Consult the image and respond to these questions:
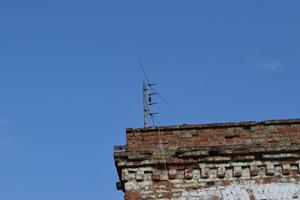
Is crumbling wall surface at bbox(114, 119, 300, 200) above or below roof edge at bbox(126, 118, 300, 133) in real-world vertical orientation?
below

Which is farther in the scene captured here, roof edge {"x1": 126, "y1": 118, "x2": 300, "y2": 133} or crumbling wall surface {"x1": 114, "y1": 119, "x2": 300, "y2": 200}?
roof edge {"x1": 126, "y1": 118, "x2": 300, "y2": 133}

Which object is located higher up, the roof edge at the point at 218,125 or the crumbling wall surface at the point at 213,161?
the roof edge at the point at 218,125

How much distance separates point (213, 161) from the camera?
30.7 feet

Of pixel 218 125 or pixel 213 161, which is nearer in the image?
pixel 213 161

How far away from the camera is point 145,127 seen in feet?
32.1

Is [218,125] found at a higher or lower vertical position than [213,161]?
higher

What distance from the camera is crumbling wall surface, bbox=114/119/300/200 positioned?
910 cm

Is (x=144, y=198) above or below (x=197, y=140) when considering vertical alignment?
below

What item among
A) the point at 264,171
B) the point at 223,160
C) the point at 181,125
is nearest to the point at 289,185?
the point at 264,171

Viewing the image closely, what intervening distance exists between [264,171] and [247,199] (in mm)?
564

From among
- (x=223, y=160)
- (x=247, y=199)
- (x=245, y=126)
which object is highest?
(x=245, y=126)

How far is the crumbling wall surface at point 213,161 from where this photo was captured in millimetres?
9102

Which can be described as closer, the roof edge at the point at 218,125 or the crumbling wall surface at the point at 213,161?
the crumbling wall surface at the point at 213,161

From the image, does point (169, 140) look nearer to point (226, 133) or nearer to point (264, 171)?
point (226, 133)
